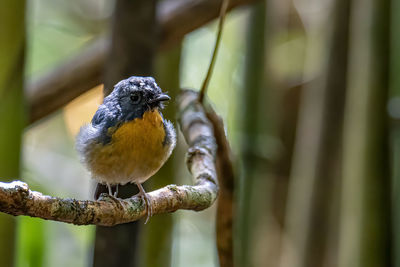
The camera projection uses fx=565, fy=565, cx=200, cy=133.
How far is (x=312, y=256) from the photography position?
2.26 m

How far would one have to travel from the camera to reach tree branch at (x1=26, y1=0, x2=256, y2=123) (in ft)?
7.59

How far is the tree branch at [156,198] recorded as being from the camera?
0.96 m

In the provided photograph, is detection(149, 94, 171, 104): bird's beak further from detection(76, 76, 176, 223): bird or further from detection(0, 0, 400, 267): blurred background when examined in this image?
detection(0, 0, 400, 267): blurred background

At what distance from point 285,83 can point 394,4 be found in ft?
3.95

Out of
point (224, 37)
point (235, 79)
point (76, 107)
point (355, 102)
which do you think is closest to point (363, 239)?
point (355, 102)

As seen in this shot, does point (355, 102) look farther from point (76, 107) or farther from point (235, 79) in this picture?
point (76, 107)

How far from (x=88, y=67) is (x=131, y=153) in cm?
75

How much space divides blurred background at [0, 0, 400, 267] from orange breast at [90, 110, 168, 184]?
18 centimetres

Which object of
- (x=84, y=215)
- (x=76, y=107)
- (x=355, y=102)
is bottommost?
(x=84, y=215)

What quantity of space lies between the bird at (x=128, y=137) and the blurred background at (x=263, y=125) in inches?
5.6

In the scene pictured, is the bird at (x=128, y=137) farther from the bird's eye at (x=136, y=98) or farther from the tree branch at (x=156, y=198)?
the tree branch at (x=156, y=198)

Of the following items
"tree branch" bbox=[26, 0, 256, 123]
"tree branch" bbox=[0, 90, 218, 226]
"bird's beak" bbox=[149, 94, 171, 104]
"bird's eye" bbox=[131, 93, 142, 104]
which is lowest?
"tree branch" bbox=[0, 90, 218, 226]

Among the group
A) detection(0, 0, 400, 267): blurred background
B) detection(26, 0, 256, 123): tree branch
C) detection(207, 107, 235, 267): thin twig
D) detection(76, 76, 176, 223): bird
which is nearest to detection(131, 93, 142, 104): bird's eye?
detection(76, 76, 176, 223): bird

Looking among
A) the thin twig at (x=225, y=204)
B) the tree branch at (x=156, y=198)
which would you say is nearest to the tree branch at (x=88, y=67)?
the tree branch at (x=156, y=198)
